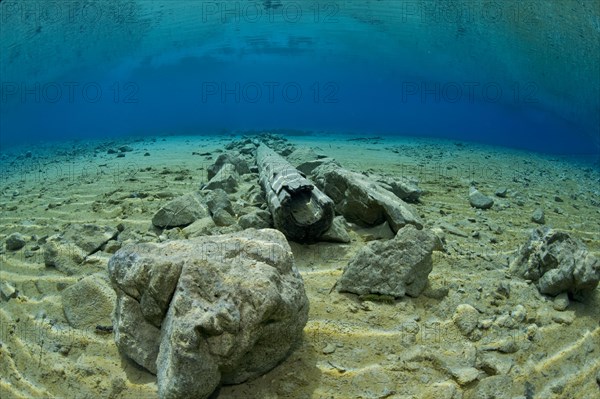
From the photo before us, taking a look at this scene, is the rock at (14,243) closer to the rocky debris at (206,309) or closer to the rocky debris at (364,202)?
the rocky debris at (206,309)

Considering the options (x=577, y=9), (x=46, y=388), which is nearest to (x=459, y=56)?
(x=577, y=9)

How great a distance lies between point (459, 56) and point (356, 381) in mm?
43134

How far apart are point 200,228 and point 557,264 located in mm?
4138

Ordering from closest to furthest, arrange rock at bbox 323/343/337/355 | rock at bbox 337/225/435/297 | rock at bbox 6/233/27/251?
rock at bbox 323/343/337/355, rock at bbox 337/225/435/297, rock at bbox 6/233/27/251

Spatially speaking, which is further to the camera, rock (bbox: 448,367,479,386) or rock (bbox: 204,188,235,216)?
rock (bbox: 204,188,235,216)

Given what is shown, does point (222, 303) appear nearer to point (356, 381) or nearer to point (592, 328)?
point (356, 381)

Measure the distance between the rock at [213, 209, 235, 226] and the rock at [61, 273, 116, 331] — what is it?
5.75 ft

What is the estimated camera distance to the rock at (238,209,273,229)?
16.1ft

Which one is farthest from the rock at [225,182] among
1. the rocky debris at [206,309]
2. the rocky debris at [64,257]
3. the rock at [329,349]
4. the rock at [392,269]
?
the rock at [329,349]

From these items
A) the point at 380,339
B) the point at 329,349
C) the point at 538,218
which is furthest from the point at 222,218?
the point at 538,218

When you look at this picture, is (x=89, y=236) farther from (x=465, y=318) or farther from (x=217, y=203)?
(x=465, y=318)

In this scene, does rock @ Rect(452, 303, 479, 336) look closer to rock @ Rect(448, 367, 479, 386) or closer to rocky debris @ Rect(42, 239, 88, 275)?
rock @ Rect(448, 367, 479, 386)

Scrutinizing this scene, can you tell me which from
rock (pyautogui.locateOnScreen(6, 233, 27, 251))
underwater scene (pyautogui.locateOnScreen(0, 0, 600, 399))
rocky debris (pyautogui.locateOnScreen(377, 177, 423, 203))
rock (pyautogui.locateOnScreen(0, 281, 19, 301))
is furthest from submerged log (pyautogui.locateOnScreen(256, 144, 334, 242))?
rock (pyautogui.locateOnScreen(6, 233, 27, 251))

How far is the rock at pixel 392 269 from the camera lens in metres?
3.76
